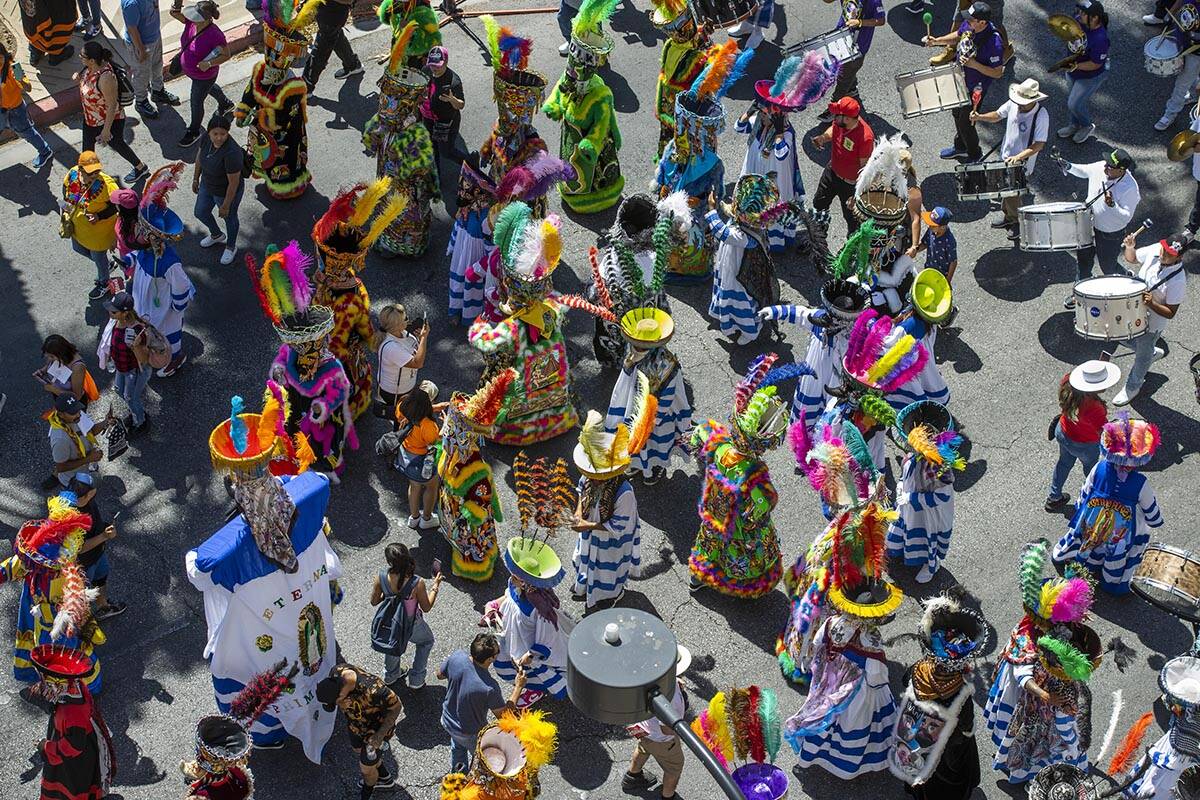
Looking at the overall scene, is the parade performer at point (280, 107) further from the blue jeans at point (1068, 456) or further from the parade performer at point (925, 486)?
the blue jeans at point (1068, 456)

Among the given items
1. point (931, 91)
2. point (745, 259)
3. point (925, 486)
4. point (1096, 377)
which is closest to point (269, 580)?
point (925, 486)

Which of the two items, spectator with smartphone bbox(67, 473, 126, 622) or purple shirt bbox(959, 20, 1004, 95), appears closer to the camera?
spectator with smartphone bbox(67, 473, 126, 622)

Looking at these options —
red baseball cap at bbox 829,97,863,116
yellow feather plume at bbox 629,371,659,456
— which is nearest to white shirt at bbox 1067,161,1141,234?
red baseball cap at bbox 829,97,863,116

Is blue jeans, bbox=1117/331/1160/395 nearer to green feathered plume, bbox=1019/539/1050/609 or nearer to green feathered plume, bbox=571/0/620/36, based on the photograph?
green feathered plume, bbox=1019/539/1050/609

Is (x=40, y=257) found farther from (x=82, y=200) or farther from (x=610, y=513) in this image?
(x=610, y=513)

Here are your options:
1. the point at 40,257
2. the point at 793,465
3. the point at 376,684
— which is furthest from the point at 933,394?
the point at 40,257

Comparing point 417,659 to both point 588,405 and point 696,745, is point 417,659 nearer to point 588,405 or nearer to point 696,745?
point 588,405
